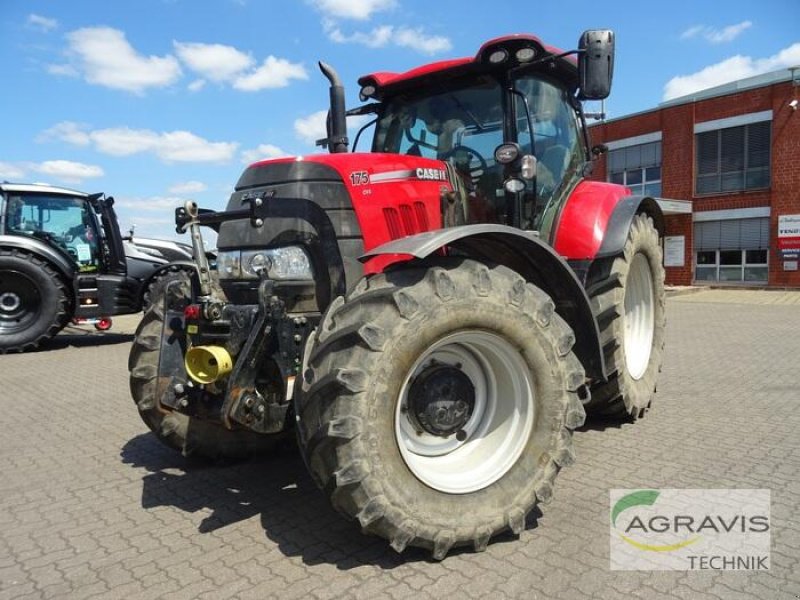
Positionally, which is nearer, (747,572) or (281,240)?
(747,572)

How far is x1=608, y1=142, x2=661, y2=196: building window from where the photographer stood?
880 inches

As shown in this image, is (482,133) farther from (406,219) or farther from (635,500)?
(635,500)

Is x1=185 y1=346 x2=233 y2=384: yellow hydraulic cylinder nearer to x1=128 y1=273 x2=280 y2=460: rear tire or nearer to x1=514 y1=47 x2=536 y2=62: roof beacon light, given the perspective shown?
x1=128 y1=273 x2=280 y2=460: rear tire

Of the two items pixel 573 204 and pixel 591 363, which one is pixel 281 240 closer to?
pixel 591 363

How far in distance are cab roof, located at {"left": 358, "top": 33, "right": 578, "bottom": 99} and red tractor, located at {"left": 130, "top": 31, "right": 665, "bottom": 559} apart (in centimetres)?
2

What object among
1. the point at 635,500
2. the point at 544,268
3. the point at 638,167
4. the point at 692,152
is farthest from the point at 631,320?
the point at 638,167

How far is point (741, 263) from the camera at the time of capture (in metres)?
20.3

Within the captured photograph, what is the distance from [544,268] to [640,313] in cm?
242

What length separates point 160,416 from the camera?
3605 millimetres

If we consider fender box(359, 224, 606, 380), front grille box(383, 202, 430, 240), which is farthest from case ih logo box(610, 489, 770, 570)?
front grille box(383, 202, 430, 240)

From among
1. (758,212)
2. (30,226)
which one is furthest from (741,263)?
(30,226)

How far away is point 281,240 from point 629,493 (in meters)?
2.38

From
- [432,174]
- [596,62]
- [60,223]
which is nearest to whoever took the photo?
[596,62]

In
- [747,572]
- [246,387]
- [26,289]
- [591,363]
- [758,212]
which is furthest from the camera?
[758,212]
